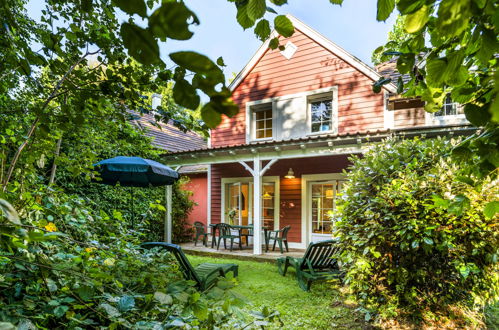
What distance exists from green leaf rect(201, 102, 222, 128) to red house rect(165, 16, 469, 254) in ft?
20.5

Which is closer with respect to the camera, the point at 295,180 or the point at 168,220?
the point at 168,220

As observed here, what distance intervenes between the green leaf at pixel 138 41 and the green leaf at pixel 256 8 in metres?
0.38

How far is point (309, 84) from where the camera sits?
862 centimetres

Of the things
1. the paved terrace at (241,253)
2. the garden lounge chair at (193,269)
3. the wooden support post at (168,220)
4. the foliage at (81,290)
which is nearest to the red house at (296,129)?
the paved terrace at (241,253)

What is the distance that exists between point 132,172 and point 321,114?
221 inches

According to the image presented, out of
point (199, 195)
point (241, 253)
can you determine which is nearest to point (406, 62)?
point (241, 253)

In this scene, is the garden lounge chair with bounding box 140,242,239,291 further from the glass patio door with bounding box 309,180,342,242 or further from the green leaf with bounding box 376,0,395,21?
the glass patio door with bounding box 309,180,342,242

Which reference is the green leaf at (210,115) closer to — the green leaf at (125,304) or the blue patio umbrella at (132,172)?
the green leaf at (125,304)

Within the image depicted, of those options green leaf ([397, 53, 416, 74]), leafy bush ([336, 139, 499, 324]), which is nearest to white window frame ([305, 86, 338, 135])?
leafy bush ([336, 139, 499, 324])

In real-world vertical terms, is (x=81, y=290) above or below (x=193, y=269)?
above

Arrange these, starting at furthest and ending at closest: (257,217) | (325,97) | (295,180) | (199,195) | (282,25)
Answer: (199,195)
(295,180)
(325,97)
(257,217)
(282,25)

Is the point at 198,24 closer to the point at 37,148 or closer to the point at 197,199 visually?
the point at 37,148

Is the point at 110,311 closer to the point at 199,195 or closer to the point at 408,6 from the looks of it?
the point at 408,6

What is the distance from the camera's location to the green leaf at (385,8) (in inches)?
38.5
